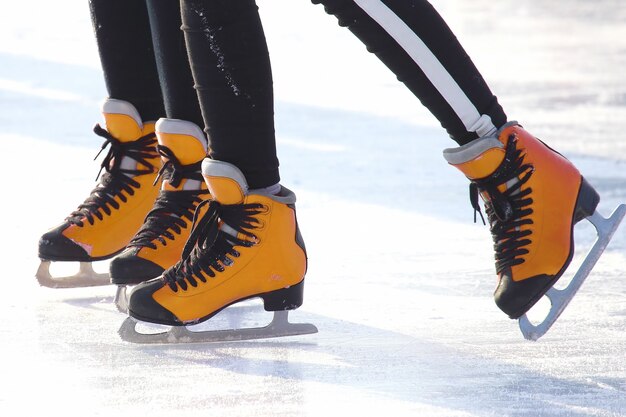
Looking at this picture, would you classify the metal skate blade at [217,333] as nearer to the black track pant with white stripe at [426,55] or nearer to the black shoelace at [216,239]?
the black shoelace at [216,239]

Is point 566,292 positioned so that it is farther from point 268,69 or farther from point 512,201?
point 268,69

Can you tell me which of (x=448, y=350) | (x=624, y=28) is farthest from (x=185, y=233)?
(x=624, y=28)

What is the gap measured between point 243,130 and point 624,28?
4846 millimetres

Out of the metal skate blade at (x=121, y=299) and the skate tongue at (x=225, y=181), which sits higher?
the skate tongue at (x=225, y=181)

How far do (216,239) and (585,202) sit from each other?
0.47 m

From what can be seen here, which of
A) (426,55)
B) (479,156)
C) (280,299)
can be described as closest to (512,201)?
(479,156)

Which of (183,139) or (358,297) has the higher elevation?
(183,139)

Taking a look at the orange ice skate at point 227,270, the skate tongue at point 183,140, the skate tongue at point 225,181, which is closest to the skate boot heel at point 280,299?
the orange ice skate at point 227,270

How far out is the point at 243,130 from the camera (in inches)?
58.1

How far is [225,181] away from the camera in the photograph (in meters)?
1.48

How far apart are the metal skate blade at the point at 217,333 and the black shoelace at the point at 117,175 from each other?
0.95ft

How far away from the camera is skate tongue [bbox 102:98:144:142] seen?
177cm

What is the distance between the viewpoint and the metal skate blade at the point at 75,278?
182cm

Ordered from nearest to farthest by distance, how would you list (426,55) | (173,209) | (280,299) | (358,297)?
(426,55)
(280,299)
(173,209)
(358,297)
